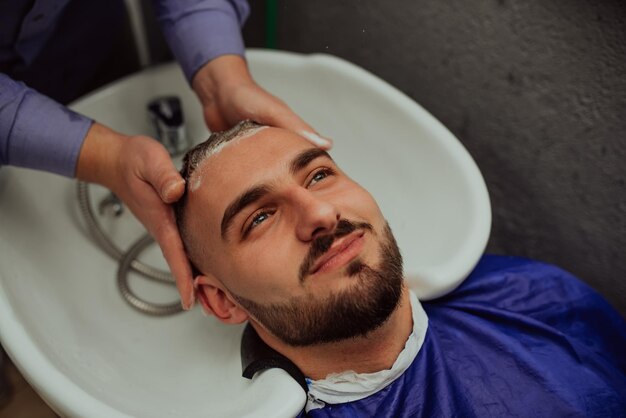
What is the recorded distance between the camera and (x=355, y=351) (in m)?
0.92

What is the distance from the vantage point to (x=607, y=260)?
1.21m

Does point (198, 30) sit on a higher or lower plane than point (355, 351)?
higher

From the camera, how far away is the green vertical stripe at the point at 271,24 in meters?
1.52

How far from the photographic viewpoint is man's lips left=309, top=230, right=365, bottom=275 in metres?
0.84

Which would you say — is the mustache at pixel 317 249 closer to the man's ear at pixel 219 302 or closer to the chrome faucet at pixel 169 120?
the man's ear at pixel 219 302

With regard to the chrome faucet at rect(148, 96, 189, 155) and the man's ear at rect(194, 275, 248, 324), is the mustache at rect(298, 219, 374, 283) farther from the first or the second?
the chrome faucet at rect(148, 96, 189, 155)

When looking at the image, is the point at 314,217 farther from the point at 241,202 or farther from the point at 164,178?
the point at 164,178

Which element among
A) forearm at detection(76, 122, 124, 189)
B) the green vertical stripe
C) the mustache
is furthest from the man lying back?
the green vertical stripe

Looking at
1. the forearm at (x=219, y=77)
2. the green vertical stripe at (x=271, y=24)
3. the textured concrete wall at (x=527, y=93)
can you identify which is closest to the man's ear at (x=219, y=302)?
the forearm at (x=219, y=77)

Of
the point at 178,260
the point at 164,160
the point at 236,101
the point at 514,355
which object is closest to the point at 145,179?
the point at 164,160

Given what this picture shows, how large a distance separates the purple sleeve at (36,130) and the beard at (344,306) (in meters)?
0.46

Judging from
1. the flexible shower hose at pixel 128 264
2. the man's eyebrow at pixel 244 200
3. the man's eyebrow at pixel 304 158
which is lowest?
the flexible shower hose at pixel 128 264

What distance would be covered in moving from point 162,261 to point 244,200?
0.53 meters

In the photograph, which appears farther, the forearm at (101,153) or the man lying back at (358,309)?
the forearm at (101,153)
